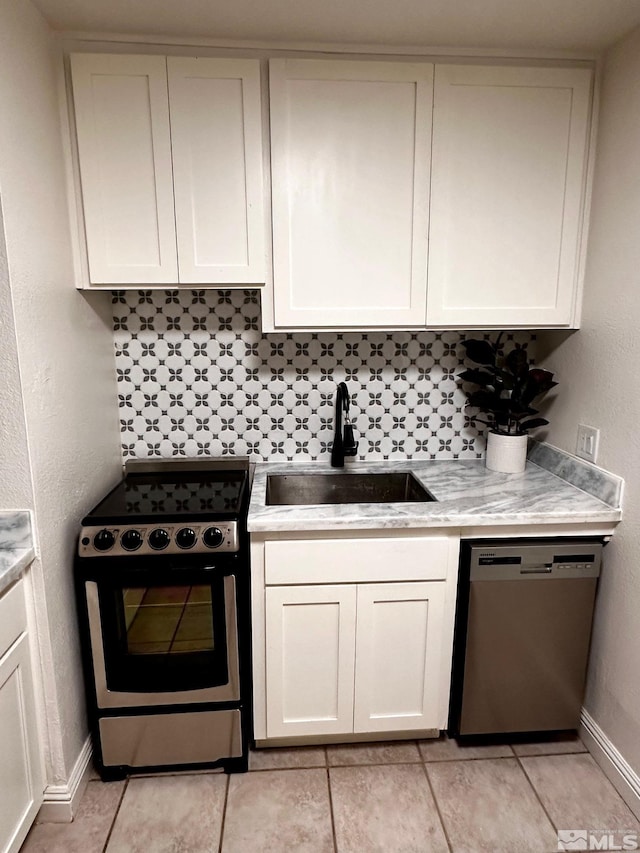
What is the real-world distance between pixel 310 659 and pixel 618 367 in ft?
4.80

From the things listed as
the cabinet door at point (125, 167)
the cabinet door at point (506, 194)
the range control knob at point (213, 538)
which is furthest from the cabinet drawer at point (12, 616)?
the cabinet door at point (506, 194)

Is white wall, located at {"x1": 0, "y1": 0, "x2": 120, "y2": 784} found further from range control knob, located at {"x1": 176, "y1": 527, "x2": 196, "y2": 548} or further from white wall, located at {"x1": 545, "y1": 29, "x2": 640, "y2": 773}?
white wall, located at {"x1": 545, "y1": 29, "x2": 640, "y2": 773}

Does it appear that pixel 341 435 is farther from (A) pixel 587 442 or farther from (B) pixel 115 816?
(B) pixel 115 816

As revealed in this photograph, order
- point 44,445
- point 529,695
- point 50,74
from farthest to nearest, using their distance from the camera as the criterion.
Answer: point 529,695, point 50,74, point 44,445

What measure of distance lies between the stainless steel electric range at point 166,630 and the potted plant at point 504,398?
3.54ft

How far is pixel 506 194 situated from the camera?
75.0 inches

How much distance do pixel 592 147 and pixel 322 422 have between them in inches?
56.8

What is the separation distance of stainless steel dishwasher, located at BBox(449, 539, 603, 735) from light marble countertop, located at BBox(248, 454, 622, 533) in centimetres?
11

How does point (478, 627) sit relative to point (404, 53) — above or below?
below

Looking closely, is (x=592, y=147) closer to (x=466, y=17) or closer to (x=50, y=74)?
(x=466, y=17)

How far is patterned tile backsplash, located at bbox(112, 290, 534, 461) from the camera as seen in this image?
2.22m

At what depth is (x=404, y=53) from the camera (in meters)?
1.82

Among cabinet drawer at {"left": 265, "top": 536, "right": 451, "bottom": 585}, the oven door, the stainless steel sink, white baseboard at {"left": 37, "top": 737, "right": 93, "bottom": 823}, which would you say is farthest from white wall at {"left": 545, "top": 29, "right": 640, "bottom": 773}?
white baseboard at {"left": 37, "top": 737, "right": 93, "bottom": 823}

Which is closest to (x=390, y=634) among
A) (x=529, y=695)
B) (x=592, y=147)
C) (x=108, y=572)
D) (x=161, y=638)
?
(x=529, y=695)
